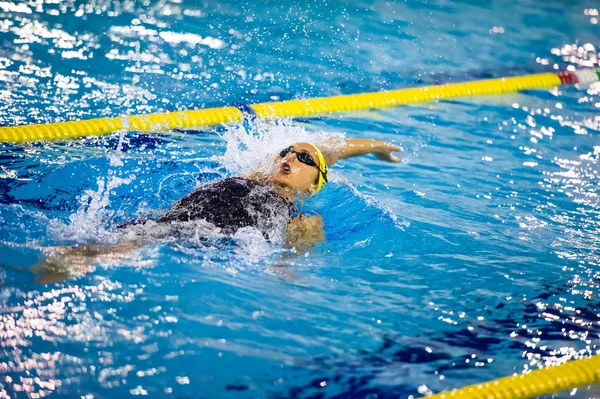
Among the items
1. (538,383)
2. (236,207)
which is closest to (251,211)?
(236,207)

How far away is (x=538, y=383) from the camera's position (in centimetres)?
296

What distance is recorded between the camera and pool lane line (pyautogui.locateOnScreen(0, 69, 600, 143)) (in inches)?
194

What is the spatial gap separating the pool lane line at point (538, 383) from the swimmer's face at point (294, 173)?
1.55 meters

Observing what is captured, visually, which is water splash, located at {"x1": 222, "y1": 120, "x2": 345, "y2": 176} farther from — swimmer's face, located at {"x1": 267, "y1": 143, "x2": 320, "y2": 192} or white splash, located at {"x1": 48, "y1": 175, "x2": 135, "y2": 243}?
white splash, located at {"x1": 48, "y1": 175, "x2": 135, "y2": 243}

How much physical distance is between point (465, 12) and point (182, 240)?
22.1 feet

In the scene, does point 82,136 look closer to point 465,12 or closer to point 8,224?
point 8,224

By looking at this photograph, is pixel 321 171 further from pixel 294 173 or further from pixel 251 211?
pixel 251 211

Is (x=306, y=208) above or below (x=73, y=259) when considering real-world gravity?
above

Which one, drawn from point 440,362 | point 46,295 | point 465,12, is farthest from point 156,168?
point 465,12

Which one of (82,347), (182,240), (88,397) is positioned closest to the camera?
(88,397)

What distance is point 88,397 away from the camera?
247 centimetres

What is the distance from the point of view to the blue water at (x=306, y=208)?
281 centimetres

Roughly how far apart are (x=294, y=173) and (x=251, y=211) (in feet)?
1.43

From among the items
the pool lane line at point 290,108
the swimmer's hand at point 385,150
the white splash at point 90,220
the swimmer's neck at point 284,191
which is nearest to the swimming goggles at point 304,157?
the swimmer's neck at point 284,191
